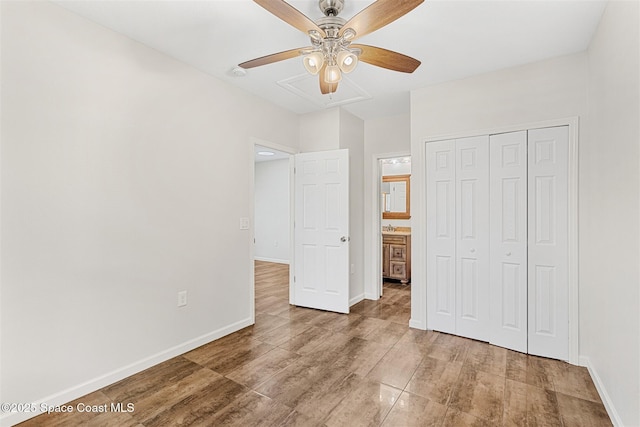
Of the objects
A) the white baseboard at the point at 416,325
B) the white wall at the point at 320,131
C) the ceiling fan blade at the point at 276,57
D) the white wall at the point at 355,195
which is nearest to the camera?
the ceiling fan blade at the point at 276,57

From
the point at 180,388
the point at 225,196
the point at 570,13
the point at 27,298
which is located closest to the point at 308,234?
the point at 225,196

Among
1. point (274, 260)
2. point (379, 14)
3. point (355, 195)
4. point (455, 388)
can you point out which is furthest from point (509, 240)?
point (274, 260)

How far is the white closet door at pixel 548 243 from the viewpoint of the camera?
260cm

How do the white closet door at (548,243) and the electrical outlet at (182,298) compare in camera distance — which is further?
the electrical outlet at (182,298)

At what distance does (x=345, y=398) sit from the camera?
207 centimetres

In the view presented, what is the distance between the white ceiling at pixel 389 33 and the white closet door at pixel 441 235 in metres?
0.78

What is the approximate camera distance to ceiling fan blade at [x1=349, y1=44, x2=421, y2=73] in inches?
72.4

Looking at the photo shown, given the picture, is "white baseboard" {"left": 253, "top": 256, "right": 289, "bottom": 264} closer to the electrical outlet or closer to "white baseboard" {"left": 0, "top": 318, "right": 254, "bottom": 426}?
"white baseboard" {"left": 0, "top": 318, "right": 254, "bottom": 426}

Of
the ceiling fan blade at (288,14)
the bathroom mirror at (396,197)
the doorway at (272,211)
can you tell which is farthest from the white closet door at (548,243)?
the doorway at (272,211)

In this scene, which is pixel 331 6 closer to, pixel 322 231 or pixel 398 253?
pixel 322 231

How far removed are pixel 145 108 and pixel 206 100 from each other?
623 mm

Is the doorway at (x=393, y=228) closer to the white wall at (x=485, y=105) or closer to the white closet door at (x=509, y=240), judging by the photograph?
the white wall at (x=485, y=105)

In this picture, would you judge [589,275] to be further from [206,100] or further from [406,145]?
[206,100]

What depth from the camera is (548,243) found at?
8.71ft
